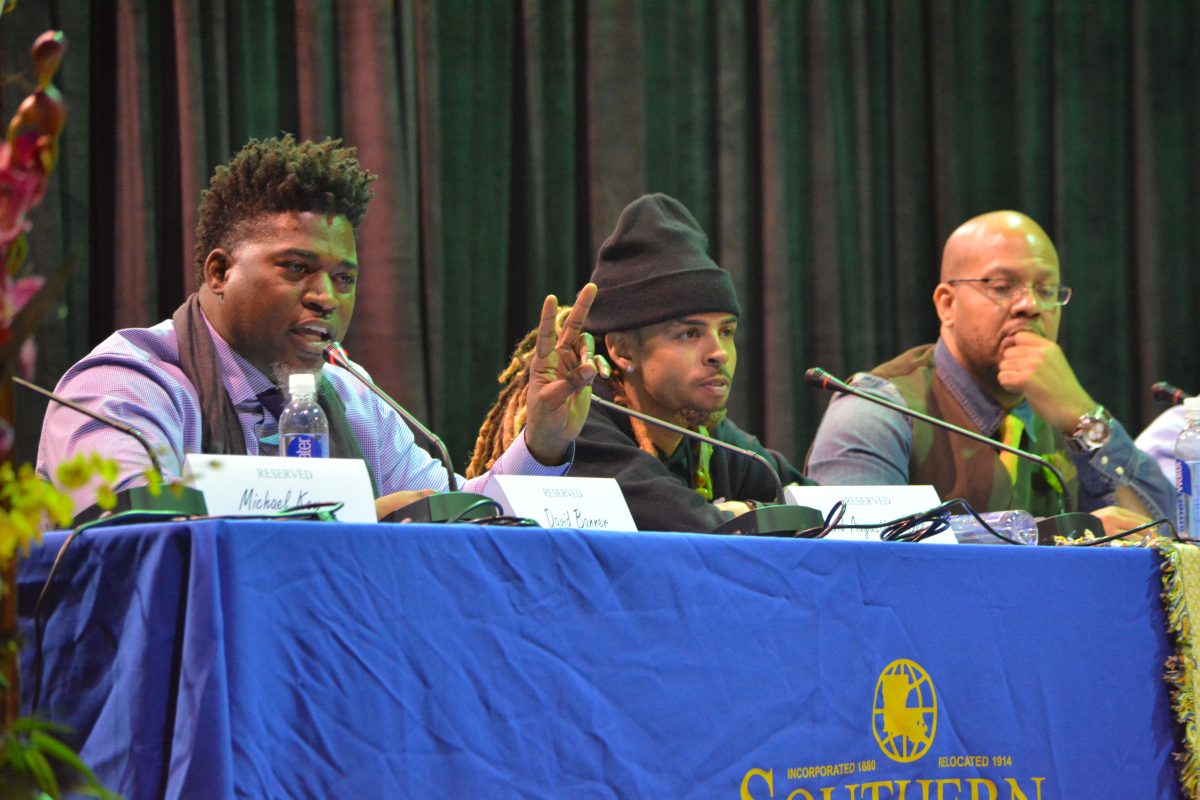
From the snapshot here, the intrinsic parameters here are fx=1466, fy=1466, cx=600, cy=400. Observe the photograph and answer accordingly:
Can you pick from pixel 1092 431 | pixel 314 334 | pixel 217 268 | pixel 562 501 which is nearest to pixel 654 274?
pixel 314 334

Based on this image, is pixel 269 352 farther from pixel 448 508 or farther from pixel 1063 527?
pixel 1063 527

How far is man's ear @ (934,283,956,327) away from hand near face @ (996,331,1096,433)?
0.68 ft

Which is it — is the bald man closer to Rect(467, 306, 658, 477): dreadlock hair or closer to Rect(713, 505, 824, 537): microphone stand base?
Rect(467, 306, 658, 477): dreadlock hair

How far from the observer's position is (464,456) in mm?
3598

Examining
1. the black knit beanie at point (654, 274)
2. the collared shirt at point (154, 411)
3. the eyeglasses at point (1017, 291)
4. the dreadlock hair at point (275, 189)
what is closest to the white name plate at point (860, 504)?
the collared shirt at point (154, 411)

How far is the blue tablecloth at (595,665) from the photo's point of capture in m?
1.17

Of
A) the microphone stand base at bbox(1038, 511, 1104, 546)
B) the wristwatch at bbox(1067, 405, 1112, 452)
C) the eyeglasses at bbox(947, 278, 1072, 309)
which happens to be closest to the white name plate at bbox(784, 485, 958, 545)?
the microphone stand base at bbox(1038, 511, 1104, 546)

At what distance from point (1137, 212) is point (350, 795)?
361cm

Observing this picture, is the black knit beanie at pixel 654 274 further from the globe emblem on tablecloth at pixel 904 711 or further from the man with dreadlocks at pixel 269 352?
the globe emblem on tablecloth at pixel 904 711

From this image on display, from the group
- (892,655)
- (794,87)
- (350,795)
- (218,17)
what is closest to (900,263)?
(794,87)

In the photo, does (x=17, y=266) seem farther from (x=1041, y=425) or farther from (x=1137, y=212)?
(x=1137, y=212)

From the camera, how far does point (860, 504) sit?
1.93 meters

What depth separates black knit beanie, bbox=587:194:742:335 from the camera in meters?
2.69

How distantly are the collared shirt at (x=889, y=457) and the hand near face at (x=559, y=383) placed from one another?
92cm
